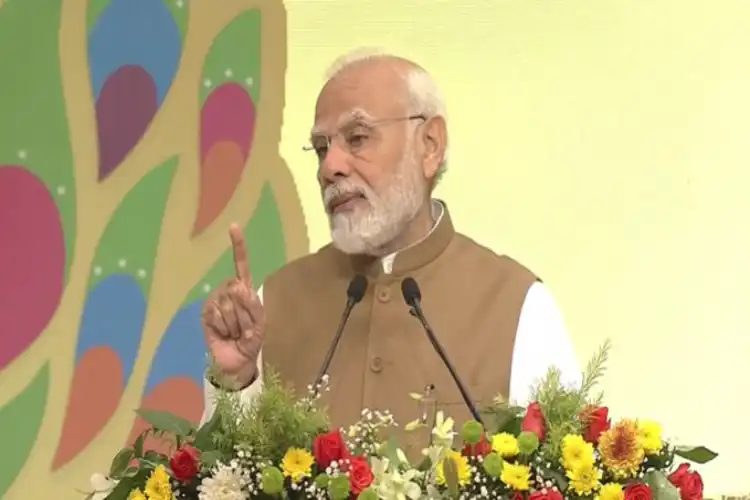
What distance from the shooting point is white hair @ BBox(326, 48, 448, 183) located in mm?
1954

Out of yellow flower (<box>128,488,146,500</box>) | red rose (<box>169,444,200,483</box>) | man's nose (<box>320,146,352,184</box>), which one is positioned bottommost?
yellow flower (<box>128,488,146,500</box>)

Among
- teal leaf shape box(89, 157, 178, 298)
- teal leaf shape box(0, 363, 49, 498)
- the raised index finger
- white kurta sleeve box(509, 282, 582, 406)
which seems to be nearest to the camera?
the raised index finger

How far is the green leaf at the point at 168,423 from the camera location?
4.26 feet

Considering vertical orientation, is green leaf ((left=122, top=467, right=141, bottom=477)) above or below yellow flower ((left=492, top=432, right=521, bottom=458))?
below

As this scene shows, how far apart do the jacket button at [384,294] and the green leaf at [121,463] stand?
697 millimetres

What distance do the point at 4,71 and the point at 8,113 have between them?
102 millimetres

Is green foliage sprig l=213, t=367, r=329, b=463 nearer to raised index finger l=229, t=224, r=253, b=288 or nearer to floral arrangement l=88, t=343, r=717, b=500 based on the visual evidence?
floral arrangement l=88, t=343, r=717, b=500

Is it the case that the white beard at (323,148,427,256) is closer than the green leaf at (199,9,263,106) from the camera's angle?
Yes

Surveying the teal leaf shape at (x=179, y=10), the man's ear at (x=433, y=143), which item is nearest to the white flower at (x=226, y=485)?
the man's ear at (x=433, y=143)

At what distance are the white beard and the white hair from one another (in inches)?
3.5

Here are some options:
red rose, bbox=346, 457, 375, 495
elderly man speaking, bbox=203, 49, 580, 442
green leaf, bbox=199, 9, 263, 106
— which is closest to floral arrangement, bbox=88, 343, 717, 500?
red rose, bbox=346, 457, 375, 495

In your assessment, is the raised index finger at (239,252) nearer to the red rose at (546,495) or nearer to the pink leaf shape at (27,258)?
the red rose at (546,495)

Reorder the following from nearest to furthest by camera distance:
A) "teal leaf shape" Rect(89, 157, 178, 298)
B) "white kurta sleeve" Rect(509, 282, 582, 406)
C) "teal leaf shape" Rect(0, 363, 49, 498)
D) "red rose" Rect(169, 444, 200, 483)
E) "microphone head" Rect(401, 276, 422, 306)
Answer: "red rose" Rect(169, 444, 200, 483) < "microphone head" Rect(401, 276, 422, 306) < "white kurta sleeve" Rect(509, 282, 582, 406) < "teal leaf shape" Rect(0, 363, 49, 498) < "teal leaf shape" Rect(89, 157, 178, 298)

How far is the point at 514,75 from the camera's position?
8.77ft
